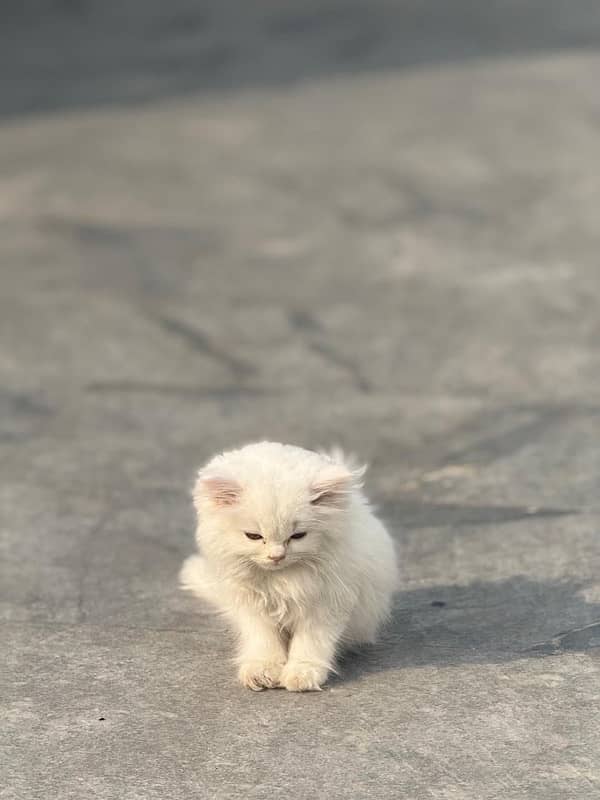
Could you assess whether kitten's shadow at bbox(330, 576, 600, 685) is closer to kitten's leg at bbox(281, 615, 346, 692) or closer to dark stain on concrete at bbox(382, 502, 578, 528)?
kitten's leg at bbox(281, 615, 346, 692)

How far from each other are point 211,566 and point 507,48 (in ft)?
40.5

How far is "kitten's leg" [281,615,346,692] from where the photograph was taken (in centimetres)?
480

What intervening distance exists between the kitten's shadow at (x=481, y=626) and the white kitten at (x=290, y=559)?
0.16 m

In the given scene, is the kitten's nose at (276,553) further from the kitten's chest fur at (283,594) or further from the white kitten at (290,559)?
the kitten's chest fur at (283,594)

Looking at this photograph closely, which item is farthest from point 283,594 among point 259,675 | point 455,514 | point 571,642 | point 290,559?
point 455,514

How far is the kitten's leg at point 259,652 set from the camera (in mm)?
4867

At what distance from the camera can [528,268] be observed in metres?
10.6

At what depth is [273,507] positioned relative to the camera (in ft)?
15.1

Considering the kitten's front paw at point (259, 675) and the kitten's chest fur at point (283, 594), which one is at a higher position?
the kitten's chest fur at point (283, 594)

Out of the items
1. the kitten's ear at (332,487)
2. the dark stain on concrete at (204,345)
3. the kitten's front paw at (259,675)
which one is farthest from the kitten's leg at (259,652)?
the dark stain on concrete at (204,345)

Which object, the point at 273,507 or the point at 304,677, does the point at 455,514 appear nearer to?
the point at 304,677

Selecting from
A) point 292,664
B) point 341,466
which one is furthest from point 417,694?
point 341,466

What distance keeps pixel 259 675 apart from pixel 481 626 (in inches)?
40.4

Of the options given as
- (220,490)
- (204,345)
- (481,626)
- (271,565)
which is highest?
(220,490)
